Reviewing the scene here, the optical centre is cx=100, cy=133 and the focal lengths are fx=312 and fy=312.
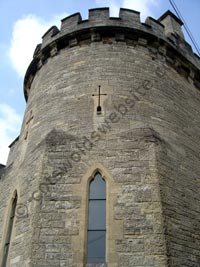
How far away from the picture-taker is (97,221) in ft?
17.0

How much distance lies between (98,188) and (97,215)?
0.47m

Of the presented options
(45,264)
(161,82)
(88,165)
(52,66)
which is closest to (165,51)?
(161,82)

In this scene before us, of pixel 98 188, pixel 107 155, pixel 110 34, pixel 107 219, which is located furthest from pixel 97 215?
pixel 110 34

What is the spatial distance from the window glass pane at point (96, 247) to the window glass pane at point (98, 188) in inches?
24.5

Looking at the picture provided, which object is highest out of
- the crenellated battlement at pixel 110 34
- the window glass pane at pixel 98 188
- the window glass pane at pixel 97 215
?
the crenellated battlement at pixel 110 34

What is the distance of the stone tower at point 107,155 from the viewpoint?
4.87m

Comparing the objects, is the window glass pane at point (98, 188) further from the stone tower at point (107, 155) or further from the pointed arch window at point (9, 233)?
the pointed arch window at point (9, 233)

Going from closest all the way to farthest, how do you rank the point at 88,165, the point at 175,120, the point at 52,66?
the point at 88,165
the point at 175,120
the point at 52,66

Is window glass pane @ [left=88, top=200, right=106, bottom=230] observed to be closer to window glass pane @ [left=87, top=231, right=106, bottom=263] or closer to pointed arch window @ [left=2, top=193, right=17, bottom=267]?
window glass pane @ [left=87, top=231, right=106, bottom=263]


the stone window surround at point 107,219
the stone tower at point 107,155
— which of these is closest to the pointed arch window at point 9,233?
the stone tower at point 107,155

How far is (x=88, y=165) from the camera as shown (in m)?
5.60

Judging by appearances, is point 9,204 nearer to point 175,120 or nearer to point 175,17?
point 175,120

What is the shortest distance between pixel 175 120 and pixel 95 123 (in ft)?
6.05

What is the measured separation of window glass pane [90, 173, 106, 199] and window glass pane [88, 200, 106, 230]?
0.09m
